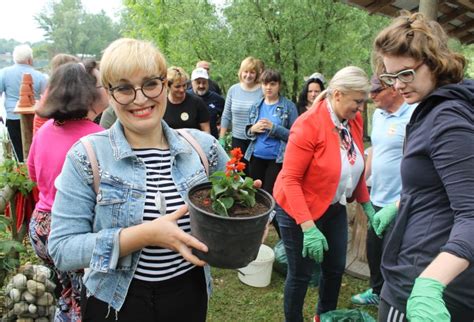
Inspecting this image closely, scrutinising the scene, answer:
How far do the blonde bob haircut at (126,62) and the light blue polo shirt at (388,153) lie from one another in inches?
82.9

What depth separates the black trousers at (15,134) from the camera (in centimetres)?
609

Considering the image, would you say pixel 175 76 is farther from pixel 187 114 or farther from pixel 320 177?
pixel 320 177

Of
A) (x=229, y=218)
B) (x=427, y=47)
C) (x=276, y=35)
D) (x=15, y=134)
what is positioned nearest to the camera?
(x=229, y=218)

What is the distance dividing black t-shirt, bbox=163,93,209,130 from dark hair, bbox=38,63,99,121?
1.87 meters

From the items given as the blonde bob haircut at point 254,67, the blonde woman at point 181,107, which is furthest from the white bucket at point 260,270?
the blonde bob haircut at point 254,67

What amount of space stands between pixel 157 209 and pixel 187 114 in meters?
3.02

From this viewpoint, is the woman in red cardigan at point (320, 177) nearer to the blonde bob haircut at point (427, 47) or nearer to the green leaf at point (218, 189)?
the blonde bob haircut at point (427, 47)

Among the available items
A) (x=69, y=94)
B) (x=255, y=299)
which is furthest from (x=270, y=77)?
(x=69, y=94)

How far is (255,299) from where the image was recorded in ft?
11.7

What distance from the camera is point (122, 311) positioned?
1.46 metres

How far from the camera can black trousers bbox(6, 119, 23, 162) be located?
6090 millimetres

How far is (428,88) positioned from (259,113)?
3190 mm

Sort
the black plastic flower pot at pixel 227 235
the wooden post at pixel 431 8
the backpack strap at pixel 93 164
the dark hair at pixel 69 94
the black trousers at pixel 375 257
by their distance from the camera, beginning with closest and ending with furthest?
1. the black plastic flower pot at pixel 227 235
2. the backpack strap at pixel 93 164
3. the dark hair at pixel 69 94
4. the black trousers at pixel 375 257
5. the wooden post at pixel 431 8

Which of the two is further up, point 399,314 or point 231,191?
point 231,191
